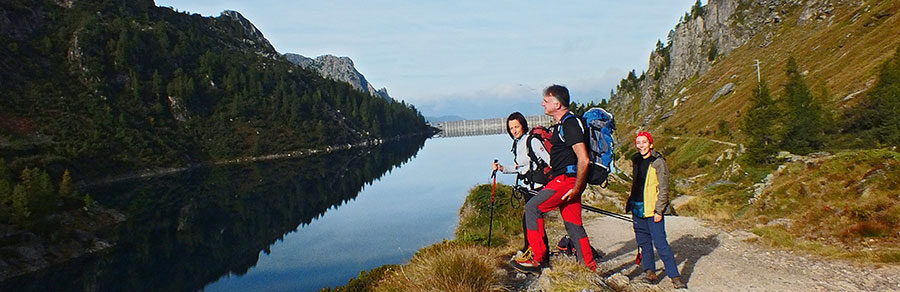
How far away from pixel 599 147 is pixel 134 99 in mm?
113723

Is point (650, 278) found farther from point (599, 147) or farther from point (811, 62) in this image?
point (811, 62)

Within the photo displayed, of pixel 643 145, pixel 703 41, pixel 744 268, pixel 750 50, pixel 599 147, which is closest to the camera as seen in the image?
pixel 599 147

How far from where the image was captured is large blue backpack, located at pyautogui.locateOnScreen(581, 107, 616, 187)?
6137 mm

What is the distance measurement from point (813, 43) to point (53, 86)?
5056 inches

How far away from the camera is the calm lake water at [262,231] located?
26.9 m

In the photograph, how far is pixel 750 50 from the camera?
96562 mm

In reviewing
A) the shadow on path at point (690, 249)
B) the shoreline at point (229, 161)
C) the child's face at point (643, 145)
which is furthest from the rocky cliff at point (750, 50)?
the shoreline at point (229, 161)

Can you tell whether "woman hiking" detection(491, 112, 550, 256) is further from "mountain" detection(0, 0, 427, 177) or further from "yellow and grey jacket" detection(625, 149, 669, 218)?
"mountain" detection(0, 0, 427, 177)

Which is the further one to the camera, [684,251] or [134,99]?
[134,99]

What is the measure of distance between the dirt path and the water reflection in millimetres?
25427

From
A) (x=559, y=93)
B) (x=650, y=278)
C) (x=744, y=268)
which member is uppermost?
(x=559, y=93)

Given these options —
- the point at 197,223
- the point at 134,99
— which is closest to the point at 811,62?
the point at 197,223

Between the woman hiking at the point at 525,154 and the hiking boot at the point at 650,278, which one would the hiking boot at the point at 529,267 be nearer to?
the woman hiking at the point at 525,154

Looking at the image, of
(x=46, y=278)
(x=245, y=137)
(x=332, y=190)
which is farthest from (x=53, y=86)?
(x=46, y=278)
